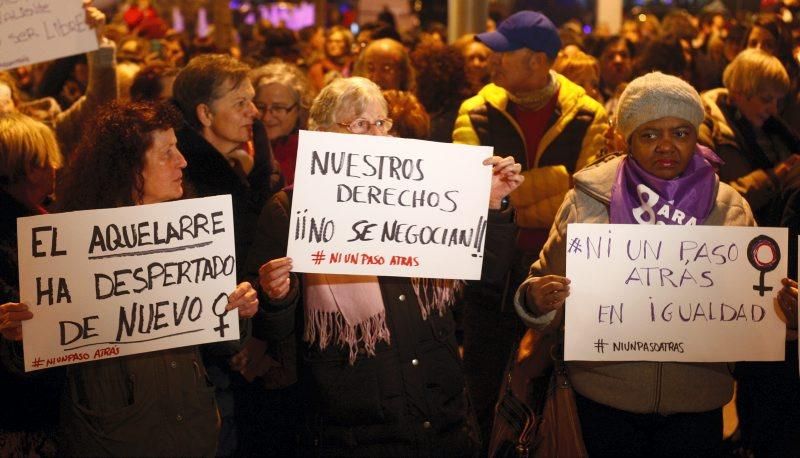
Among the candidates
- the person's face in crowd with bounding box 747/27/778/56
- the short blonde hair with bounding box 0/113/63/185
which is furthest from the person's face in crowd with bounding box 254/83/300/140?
the person's face in crowd with bounding box 747/27/778/56

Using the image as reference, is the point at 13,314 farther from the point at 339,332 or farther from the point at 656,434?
the point at 656,434

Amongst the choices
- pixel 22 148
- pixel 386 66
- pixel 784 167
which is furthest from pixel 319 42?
pixel 22 148

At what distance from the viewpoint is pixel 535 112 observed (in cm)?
539

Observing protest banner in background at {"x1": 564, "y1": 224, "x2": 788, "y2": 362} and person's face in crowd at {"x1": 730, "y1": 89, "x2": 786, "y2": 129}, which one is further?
person's face in crowd at {"x1": 730, "y1": 89, "x2": 786, "y2": 129}

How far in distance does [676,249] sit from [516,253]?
1804 millimetres

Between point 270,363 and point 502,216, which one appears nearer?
point 502,216

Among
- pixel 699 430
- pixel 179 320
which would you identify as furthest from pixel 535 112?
pixel 179 320

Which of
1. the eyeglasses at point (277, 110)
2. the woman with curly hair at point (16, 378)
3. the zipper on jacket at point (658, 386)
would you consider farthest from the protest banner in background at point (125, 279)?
the eyeglasses at point (277, 110)

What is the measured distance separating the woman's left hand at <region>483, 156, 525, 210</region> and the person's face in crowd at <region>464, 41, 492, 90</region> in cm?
381

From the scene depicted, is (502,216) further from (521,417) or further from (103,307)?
(103,307)

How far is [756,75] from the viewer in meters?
5.84

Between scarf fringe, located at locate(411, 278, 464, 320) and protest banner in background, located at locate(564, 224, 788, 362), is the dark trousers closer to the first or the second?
protest banner in background, located at locate(564, 224, 788, 362)

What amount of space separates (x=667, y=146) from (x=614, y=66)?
5996mm

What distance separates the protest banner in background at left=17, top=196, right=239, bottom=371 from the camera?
3219 mm
